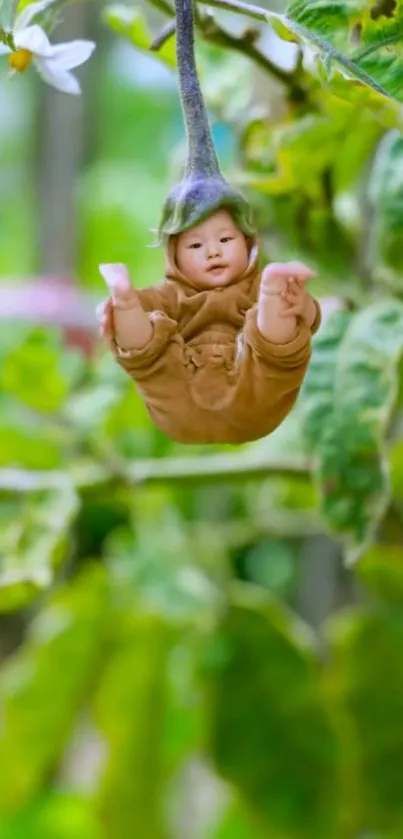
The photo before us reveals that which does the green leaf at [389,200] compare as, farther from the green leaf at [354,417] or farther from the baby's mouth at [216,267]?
the baby's mouth at [216,267]

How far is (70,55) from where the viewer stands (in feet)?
0.89

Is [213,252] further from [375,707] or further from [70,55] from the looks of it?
[375,707]

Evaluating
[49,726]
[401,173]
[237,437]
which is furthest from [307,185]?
[49,726]

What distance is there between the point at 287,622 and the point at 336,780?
3.5 inches

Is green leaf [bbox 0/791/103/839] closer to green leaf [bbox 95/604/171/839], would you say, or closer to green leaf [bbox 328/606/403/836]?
green leaf [bbox 95/604/171/839]

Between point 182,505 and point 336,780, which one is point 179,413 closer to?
point 336,780

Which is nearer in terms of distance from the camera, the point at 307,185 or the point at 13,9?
the point at 13,9

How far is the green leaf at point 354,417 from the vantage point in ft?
1.30

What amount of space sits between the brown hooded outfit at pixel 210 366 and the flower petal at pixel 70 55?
5cm

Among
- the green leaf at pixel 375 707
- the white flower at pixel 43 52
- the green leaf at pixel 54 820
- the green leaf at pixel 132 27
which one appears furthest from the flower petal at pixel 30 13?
the green leaf at pixel 54 820

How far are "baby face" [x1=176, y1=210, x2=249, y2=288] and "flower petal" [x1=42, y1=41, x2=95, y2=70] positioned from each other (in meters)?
0.05

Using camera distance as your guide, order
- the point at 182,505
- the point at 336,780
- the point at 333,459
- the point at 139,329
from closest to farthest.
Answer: the point at 139,329 < the point at 333,459 < the point at 336,780 < the point at 182,505

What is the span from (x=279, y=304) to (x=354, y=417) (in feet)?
0.52

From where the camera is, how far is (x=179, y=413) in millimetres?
275
